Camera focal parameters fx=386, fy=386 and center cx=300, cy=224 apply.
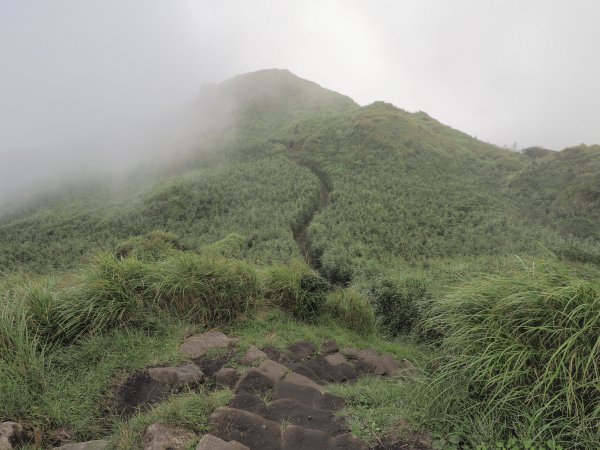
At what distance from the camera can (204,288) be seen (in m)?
6.25

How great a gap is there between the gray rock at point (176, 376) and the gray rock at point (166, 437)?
3.38 feet

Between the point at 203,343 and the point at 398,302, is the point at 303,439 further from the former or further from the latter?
the point at 398,302

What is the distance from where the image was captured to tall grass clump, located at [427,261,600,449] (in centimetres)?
272

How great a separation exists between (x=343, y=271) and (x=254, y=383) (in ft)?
38.2

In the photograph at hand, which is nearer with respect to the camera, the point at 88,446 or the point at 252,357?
the point at 88,446

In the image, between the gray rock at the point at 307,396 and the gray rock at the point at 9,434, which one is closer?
the gray rock at the point at 9,434

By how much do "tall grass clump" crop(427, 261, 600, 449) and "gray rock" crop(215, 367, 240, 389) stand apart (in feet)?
7.46

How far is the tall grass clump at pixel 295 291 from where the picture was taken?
7.36m

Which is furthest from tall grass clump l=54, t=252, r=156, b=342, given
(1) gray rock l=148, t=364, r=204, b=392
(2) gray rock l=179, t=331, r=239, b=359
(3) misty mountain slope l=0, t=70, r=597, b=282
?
(3) misty mountain slope l=0, t=70, r=597, b=282

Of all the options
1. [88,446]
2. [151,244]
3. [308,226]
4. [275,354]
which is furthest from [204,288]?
[308,226]

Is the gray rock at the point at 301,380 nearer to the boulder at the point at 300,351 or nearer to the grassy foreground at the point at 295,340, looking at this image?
the grassy foreground at the point at 295,340

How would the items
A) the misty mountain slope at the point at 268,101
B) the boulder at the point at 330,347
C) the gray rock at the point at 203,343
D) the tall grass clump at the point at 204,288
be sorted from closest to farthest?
the gray rock at the point at 203,343, the tall grass clump at the point at 204,288, the boulder at the point at 330,347, the misty mountain slope at the point at 268,101

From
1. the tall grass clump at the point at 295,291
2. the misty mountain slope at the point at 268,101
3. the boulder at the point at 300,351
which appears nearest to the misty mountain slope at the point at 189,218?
the tall grass clump at the point at 295,291

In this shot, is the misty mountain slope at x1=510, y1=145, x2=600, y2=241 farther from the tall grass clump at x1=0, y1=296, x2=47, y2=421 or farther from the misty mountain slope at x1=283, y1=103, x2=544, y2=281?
the tall grass clump at x1=0, y1=296, x2=47, y2=421
